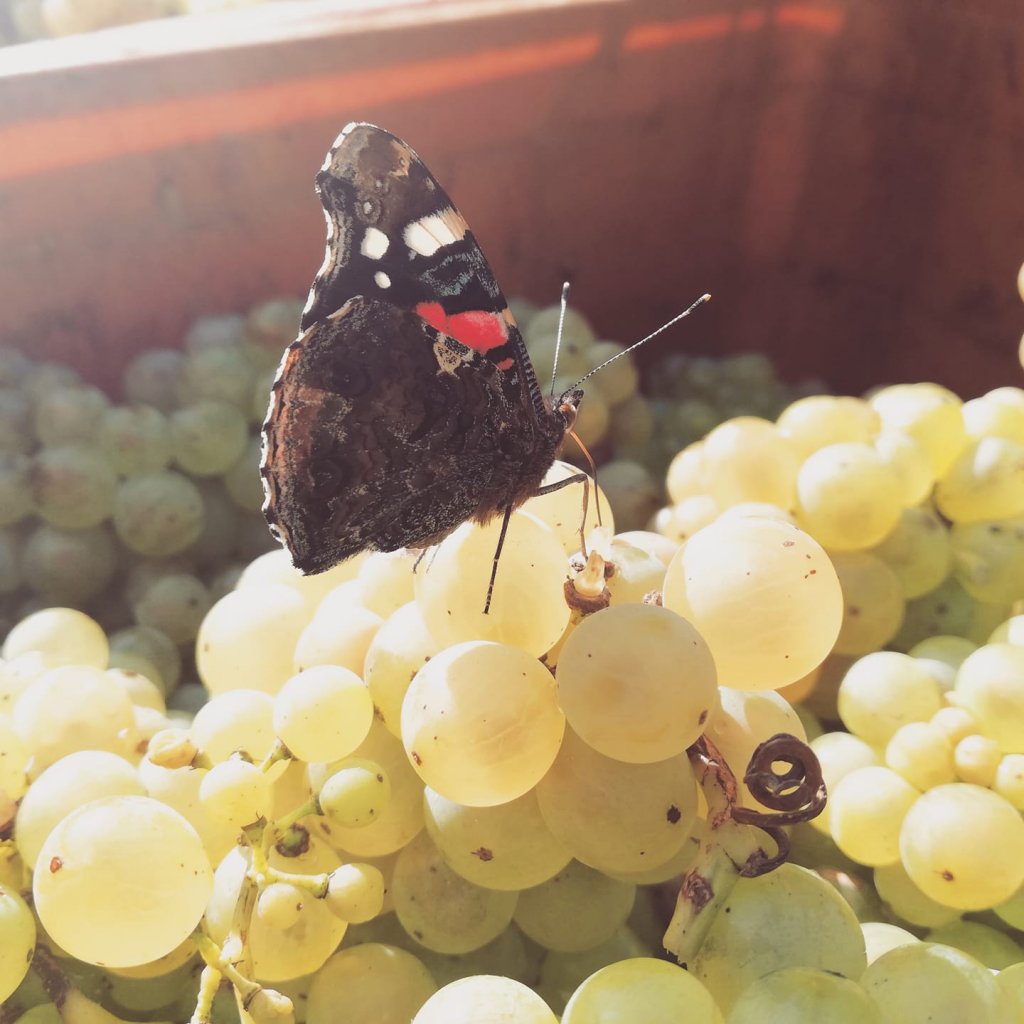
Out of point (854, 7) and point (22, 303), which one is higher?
Result: point (854, 7)

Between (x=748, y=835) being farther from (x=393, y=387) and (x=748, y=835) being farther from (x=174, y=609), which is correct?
(x=174, y=609)

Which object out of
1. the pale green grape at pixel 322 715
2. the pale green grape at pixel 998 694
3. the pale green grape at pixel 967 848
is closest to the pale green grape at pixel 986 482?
the pale green grape at pixel 998 694

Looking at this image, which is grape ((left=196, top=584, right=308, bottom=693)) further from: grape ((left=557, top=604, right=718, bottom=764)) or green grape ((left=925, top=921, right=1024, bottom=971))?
green grape ((left=925, top=921, right=1024, bottom=971))

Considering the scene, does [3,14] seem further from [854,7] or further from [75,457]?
[854,7]

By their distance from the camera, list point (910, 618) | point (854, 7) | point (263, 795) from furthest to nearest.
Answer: point (854, 7) < point (910, 618) < point (263, 795)

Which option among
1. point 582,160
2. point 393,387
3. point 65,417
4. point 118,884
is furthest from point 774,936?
point 582,160

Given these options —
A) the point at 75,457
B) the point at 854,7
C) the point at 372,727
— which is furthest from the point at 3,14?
the point at 372,727
